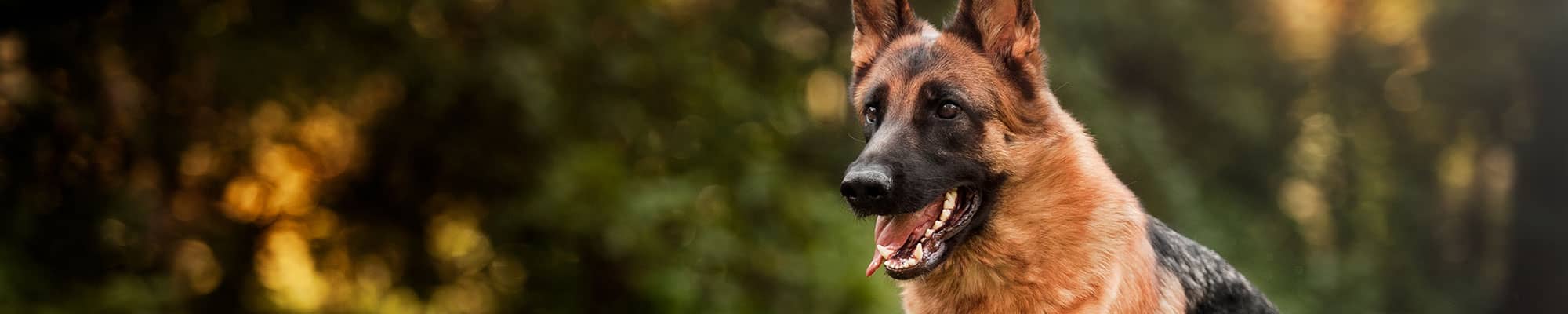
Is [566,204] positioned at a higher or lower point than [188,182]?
lower

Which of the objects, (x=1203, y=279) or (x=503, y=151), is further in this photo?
(x=503, y=151)

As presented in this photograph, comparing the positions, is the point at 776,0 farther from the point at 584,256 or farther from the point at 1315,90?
the point at 1315,90

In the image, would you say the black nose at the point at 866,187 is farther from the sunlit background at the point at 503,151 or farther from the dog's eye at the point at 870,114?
the sunlit background at the point at 503,151

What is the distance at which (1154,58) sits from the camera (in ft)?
35.8

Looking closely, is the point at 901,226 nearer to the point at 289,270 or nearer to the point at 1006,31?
the point at 1006,31

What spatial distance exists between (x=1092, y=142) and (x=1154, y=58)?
7.21 metres

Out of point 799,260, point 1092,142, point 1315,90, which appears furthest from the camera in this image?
point 1315,90

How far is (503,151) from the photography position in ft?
31.5

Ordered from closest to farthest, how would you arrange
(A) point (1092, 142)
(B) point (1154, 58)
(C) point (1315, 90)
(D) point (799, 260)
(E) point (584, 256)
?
(A) point (1092, 142)
(D) point (799, 260)
(E) point (584, 256)
(B) point (1154, 58)
(C) point (1315, 90)

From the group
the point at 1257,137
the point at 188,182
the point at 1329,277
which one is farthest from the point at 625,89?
the point at 1329,277

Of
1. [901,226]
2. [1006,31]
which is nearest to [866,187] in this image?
[901,226]

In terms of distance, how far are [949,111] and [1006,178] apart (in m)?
0.25

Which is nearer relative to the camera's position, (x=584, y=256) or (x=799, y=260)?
(x=799, y=260)

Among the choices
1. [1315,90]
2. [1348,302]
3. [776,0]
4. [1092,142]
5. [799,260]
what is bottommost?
[1092,142]
